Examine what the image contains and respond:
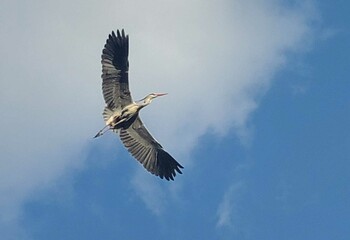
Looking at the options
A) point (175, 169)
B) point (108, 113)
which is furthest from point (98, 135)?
Answer: point (175, 169)

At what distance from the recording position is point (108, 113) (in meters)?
67.1

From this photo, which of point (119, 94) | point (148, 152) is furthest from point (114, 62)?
point (148, 152)

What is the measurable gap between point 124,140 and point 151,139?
5.11 feet

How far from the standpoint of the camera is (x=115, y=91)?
6688cm

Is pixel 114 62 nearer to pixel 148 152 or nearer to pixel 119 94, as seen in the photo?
pixel 119 94

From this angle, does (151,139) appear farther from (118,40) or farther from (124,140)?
(118,40)

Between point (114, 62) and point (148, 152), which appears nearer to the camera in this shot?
point (114, 62)

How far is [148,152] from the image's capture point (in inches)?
2741

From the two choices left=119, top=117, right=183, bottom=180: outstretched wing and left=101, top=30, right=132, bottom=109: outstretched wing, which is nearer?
left=101, top=30, right=132, bottom=109: outstretched wing

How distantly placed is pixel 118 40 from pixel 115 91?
2801 mm

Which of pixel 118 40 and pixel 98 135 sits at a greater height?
pixel 118 40

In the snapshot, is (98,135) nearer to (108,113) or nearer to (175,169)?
(108,113)

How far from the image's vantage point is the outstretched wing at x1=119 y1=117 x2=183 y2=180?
6900cm

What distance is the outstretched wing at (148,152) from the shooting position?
226 ft
